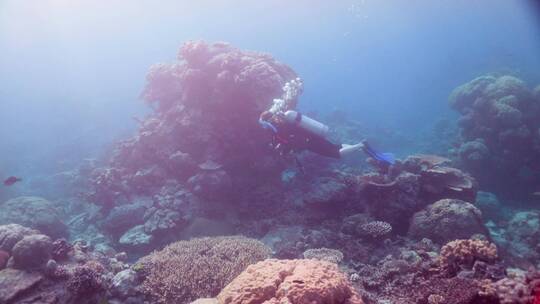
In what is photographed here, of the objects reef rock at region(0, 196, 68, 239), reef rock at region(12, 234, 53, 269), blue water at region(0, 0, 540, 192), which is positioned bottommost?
reef rock at region(12, 234, 53, 269)

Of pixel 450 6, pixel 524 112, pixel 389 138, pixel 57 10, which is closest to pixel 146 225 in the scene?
pixel 524 112

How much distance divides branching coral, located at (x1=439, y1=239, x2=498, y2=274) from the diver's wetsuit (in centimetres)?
466

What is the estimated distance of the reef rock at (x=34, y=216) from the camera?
12.5 metres

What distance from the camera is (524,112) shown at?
17453mm

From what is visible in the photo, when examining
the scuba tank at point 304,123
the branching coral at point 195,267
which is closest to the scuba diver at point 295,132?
the scuba tank at point 304,123

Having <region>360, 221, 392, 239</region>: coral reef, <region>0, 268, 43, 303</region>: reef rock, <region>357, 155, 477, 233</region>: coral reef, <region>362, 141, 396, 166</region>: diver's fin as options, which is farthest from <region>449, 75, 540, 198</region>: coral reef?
<region>0, 268, 43, 303</region>: reef rock

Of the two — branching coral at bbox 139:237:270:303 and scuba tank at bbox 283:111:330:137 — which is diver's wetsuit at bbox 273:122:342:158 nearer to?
scuba tank at bbox 283:111:330:137

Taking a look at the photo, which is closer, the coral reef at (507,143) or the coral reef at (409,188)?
the coral reef at (409,188)

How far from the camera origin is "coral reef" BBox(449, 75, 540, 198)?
16516 mm

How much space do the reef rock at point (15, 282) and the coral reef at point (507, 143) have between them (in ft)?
58.0

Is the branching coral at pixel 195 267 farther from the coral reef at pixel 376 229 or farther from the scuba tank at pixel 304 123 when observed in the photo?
the scuba tank at pixel 304 123

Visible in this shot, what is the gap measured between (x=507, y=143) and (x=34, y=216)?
20.6m

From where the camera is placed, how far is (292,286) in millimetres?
4238

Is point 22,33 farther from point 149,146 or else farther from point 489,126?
point 489,126
